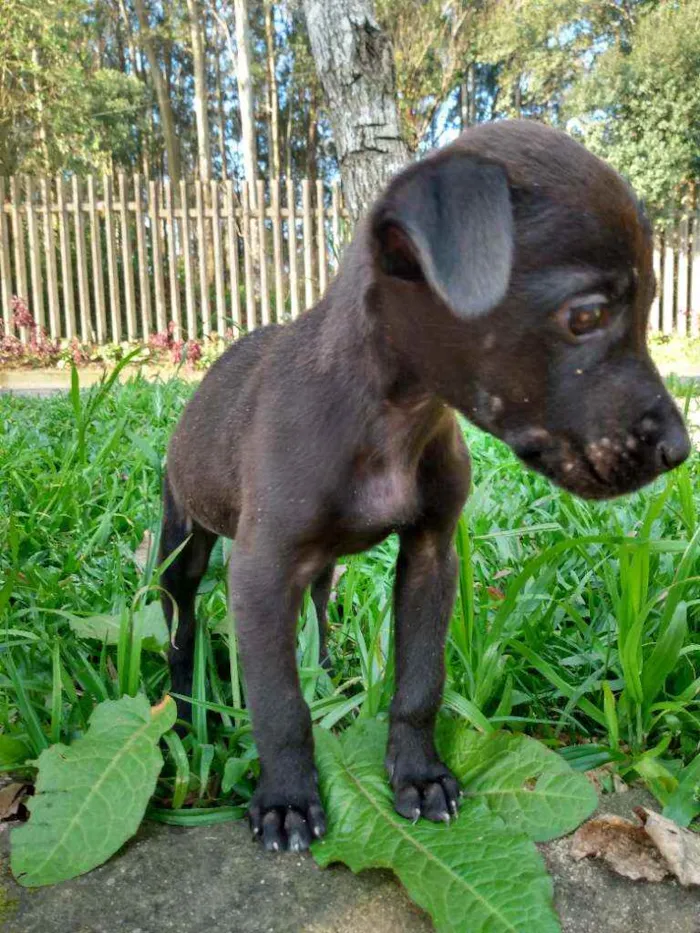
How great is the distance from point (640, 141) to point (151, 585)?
57.8 ft

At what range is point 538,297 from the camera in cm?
144

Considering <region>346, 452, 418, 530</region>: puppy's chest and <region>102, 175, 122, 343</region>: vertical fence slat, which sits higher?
<region>102, 175, 122, 343</region>: vertical fence slat

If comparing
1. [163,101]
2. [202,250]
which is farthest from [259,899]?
[163,101]

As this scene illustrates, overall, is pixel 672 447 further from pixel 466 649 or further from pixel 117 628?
pixel 117 628

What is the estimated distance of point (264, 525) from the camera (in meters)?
1.69

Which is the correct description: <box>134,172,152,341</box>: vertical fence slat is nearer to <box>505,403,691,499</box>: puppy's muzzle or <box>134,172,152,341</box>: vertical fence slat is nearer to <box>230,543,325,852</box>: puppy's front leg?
<box>230,543,325,852</box>: puppy's front leg

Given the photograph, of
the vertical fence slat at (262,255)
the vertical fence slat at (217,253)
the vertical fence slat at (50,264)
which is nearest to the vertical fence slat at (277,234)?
the vertical fence slat at (262,255)

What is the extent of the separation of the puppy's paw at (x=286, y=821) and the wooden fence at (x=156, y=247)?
11.0 meters

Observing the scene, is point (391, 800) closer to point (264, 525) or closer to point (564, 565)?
point (264, 525)

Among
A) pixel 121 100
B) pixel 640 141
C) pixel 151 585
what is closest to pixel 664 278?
pixel 640 141

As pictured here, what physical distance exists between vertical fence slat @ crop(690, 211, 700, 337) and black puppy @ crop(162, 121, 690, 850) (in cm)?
1370

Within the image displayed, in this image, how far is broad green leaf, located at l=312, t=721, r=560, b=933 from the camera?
1348 millimetres

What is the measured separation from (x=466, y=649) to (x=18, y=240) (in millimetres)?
12406

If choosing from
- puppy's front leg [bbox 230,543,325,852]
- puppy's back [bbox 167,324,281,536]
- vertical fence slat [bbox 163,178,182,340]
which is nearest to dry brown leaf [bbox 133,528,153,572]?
puppy's back [bbox 167,324,281,536]
